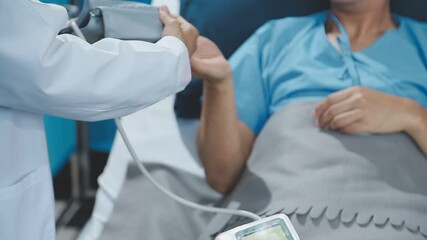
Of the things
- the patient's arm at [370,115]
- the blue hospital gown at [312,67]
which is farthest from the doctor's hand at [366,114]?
the blue hospital gown at [312,67]

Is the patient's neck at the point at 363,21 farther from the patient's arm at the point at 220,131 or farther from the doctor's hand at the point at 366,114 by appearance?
the patient's arm at the point at 220,131

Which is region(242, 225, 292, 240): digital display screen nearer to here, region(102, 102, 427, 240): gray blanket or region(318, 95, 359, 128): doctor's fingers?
region(102, 102, 427, 240): gray blanket

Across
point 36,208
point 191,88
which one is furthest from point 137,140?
point 36,208

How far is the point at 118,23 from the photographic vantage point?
0.92m

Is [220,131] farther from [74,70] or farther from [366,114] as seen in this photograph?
[74,70]

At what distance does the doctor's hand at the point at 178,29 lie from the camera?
0.93 meters

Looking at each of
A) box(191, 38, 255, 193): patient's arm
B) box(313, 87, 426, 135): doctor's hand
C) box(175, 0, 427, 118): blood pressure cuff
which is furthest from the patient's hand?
box(175, 0, 427, 118): blood pressure cuff

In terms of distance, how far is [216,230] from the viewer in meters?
1.14

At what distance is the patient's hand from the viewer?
1141mm

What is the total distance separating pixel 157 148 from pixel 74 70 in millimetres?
730

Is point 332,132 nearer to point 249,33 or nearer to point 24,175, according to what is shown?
point 249,33

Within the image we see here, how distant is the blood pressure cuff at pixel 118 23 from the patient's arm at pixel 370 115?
46 centimetres

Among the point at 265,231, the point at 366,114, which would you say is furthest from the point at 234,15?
the point at 265,231

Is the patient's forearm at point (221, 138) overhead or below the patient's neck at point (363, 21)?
below
